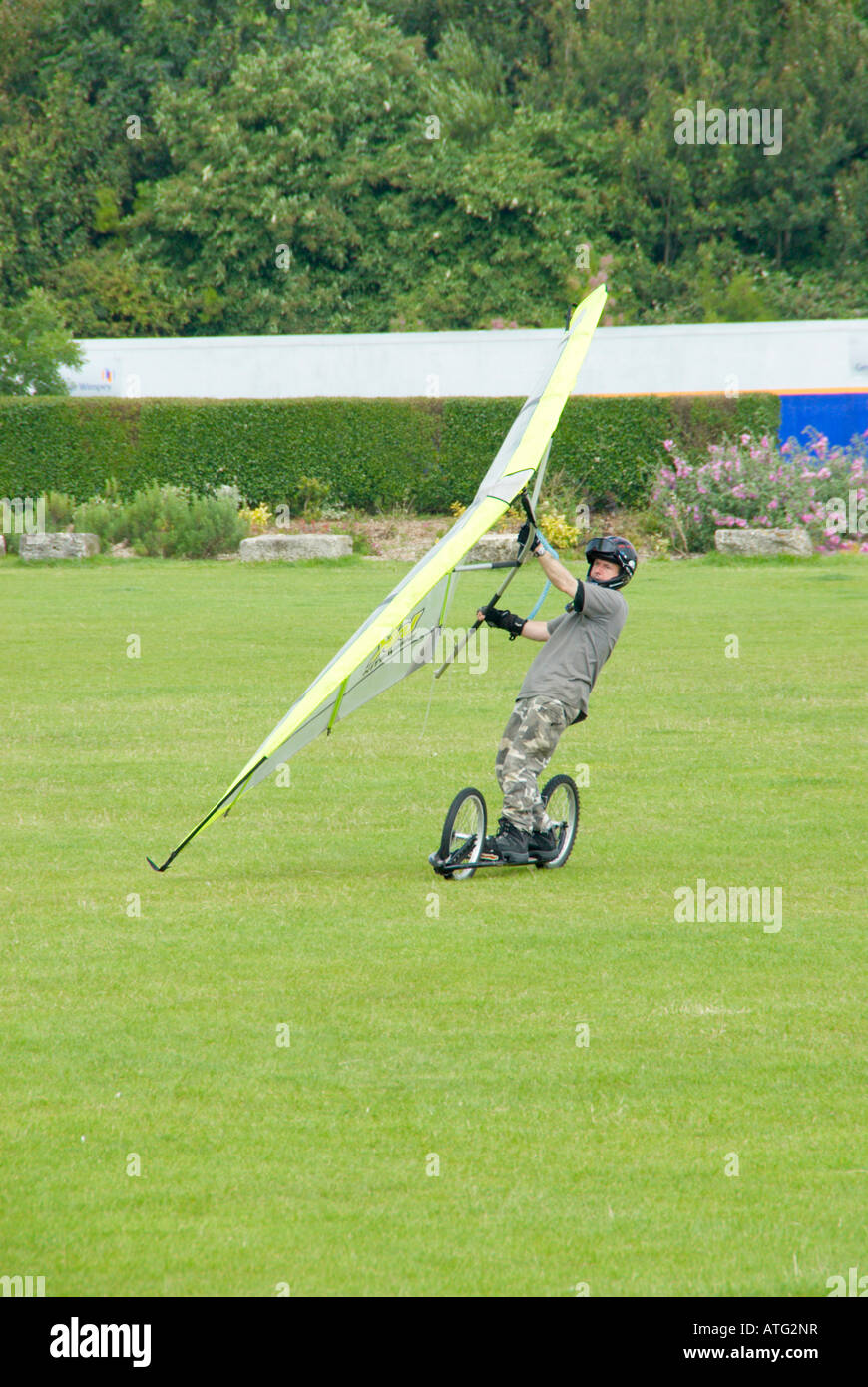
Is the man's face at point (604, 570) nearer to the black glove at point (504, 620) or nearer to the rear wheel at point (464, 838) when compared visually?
the black glove at point (504, 620)

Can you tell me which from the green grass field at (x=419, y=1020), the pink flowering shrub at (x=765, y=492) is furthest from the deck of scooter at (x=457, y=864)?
the pink flowering shrub at (x=765, y=492)

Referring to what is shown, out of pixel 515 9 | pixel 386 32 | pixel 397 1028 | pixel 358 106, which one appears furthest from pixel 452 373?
pixel 397 1028

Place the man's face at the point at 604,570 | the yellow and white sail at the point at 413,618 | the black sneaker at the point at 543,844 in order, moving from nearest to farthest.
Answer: the yellow and white sail at the point at 413,618
the man's face at the point at 604,570
the black sneaker at the point at 543,844

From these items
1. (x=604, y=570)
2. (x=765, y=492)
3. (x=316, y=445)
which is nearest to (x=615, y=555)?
(x=604, y=570)

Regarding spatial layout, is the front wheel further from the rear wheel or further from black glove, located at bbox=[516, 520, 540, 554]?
black glove, located at bbox=[516, 520, 540, 554]

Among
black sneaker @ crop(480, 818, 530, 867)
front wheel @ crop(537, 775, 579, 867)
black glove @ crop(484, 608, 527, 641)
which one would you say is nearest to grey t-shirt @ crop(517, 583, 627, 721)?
black glove @ crop(484, 608, 527, 641)

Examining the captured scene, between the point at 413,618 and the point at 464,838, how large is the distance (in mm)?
1986

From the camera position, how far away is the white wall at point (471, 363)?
1382 inches

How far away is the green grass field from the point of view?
491 cm

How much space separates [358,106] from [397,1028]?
157 feet

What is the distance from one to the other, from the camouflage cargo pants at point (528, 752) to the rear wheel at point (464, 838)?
170 millimetres

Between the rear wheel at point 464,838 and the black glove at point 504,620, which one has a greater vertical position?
the black glove at point 504,620

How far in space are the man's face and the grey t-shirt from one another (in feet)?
0.26

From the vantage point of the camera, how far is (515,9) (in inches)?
2207
